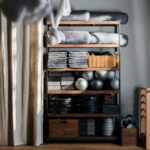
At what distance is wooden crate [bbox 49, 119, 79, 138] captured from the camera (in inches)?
191

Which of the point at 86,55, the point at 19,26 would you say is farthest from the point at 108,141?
the point at 19,26

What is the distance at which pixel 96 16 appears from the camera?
16.5ft

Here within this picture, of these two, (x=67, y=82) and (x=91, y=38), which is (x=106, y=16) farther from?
(x=67, y=82)

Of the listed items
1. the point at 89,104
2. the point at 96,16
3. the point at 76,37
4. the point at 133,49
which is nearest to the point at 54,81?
the point at 89,104

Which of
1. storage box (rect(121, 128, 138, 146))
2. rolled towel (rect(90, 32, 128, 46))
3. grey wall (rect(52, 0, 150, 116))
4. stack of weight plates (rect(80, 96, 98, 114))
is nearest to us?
storage box (rect(121, 128, 138, 146))

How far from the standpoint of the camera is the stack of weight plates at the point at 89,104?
4.86m

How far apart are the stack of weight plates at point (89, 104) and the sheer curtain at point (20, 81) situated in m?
0.64

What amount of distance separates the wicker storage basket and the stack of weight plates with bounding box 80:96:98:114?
50 centimetres

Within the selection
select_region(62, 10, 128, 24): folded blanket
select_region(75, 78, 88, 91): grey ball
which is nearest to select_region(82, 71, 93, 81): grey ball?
select_region(75, 78, 88, 91): grey ball

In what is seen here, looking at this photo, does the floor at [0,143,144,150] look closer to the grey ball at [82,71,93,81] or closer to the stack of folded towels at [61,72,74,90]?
the stack of folded towels at [61,72,74,90]

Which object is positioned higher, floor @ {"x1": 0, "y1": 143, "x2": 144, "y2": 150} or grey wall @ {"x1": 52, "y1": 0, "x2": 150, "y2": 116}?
grey wall @ {"x1": 52, "y1": 0, "x2": 150, "y2": 116}

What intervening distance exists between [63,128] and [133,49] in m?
1.66

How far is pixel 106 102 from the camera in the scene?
193 inches

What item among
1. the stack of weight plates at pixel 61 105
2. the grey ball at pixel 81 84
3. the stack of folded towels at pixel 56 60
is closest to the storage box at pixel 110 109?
the grey ball at pixel 81 84
